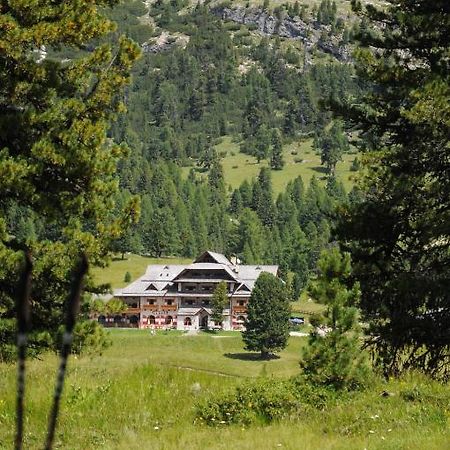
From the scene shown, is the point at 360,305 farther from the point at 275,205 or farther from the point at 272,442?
the point at 275,205

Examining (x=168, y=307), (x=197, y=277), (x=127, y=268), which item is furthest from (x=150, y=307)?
(x=127, y=268)

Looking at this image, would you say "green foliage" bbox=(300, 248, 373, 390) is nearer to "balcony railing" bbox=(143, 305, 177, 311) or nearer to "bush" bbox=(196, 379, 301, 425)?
"bush" bbox=(196, 379, 301, 425)

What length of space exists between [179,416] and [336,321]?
5.61 metres

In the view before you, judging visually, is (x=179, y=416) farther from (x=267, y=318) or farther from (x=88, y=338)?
(x=267, y=318)

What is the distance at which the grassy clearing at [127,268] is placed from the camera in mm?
123231

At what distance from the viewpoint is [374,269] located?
44.5 ft

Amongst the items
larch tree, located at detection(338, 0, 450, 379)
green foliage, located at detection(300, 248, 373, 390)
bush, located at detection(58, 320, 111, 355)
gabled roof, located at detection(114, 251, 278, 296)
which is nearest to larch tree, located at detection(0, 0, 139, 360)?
bush, located at detection(58, 320, 111, 355)

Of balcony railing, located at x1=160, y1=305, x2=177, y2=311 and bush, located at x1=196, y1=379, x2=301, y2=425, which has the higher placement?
bush, located at x1=196, y1=379, x2=301, y2=425

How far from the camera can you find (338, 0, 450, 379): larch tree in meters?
12.0

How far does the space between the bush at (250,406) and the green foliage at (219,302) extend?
3583 inches

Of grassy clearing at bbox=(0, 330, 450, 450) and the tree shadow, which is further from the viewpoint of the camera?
the tree shadow

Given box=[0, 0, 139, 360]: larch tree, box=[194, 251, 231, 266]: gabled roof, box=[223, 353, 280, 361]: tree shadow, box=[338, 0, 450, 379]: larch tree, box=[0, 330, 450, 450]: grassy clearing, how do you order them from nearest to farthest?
box=[0, 330, 450, 450]: grassy clearing
box=[0, 0, 139, 360]: larch tree
box=[338, 0, 450, 379]: larch tree
box=[223, 353, 280, 361]: tree shadow
box=[194, 251, 231, 266]: gabled roof

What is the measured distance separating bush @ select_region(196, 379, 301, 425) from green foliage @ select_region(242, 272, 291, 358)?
239ft

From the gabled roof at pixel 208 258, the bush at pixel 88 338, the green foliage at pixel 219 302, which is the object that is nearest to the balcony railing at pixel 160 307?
the green foliage at pixel 219 302
